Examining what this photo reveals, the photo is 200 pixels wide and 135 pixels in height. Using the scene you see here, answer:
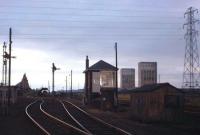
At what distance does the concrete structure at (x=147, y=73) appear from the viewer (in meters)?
126

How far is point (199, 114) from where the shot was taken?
35594mm

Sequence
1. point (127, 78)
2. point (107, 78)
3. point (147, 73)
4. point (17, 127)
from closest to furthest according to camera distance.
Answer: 1. point (17, 127)
2. point (107, 78)
3. point (147, 73)
4. point (127, 78)

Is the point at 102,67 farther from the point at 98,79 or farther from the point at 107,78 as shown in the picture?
the point at 98,79

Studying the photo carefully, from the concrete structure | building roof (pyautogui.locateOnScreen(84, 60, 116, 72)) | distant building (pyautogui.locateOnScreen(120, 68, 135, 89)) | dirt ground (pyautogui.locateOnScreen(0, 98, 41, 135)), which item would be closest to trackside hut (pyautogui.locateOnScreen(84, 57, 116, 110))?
building roof (pyautogui.locateOnScreen(84, 60, 116, 72))

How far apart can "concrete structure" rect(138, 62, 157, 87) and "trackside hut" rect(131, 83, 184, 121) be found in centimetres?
8814

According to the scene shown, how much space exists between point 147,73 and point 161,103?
3604 inches

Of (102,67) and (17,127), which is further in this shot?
(102,67)

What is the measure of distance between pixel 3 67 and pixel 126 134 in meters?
61.8

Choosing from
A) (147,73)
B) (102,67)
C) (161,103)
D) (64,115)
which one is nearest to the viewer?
(161,103)

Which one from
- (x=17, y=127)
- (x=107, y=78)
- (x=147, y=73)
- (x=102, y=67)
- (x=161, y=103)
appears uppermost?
(x=147, y=73)

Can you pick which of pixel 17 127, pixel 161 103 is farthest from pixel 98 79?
pixel 17 127

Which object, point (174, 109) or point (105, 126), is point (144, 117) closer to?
point (174, 109)

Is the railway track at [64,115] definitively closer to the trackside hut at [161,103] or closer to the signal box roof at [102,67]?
the trackside hut at [161,103]

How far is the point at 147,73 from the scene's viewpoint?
125188mm
